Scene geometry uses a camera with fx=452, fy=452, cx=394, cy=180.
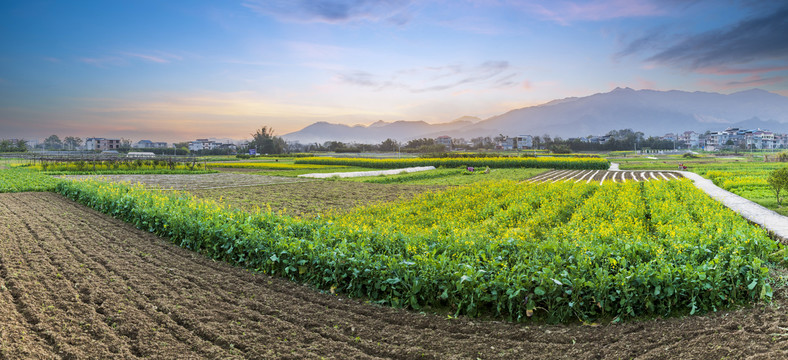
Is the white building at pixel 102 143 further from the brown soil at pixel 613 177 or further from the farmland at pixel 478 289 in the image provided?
the farmland at pixel 478 289

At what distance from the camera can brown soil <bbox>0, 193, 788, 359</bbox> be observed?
4582mm

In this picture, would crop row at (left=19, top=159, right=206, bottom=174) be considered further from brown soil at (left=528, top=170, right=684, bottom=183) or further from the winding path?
the winding path

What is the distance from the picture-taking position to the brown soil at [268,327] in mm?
4582

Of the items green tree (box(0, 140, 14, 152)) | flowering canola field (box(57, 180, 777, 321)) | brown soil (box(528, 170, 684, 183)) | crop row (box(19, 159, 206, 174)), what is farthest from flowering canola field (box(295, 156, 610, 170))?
green tree (box(0, 140, 14, 152))

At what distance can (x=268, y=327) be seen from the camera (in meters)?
5.20

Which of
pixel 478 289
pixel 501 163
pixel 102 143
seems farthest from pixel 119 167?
pixel 102 143

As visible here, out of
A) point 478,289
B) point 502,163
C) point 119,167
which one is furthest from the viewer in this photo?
point 502,163

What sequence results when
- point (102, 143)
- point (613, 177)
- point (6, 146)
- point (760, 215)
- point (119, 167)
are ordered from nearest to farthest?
1. point (760, 215)
2. point (613, 177)
3. point (119, 167)
4. point (6, 146)
5. point (102, 143)

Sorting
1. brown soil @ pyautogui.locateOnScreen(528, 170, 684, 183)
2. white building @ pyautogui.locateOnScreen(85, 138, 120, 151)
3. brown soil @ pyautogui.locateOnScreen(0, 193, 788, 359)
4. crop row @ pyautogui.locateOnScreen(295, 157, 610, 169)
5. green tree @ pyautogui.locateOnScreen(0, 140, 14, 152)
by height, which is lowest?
brown soil @ pyautogui.locateOnScreen(0, 193, 788, 359)

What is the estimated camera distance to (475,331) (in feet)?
17.0

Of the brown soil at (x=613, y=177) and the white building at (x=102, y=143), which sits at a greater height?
the white building at (x=102, y=143)

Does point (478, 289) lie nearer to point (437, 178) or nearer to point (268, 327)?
point (268, 327)

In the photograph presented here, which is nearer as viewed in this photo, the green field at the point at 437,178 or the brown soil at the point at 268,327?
the brown soil at the point at 268,327

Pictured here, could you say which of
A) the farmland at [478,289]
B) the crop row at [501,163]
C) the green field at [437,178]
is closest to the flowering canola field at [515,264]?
the farmland at [478,289]
